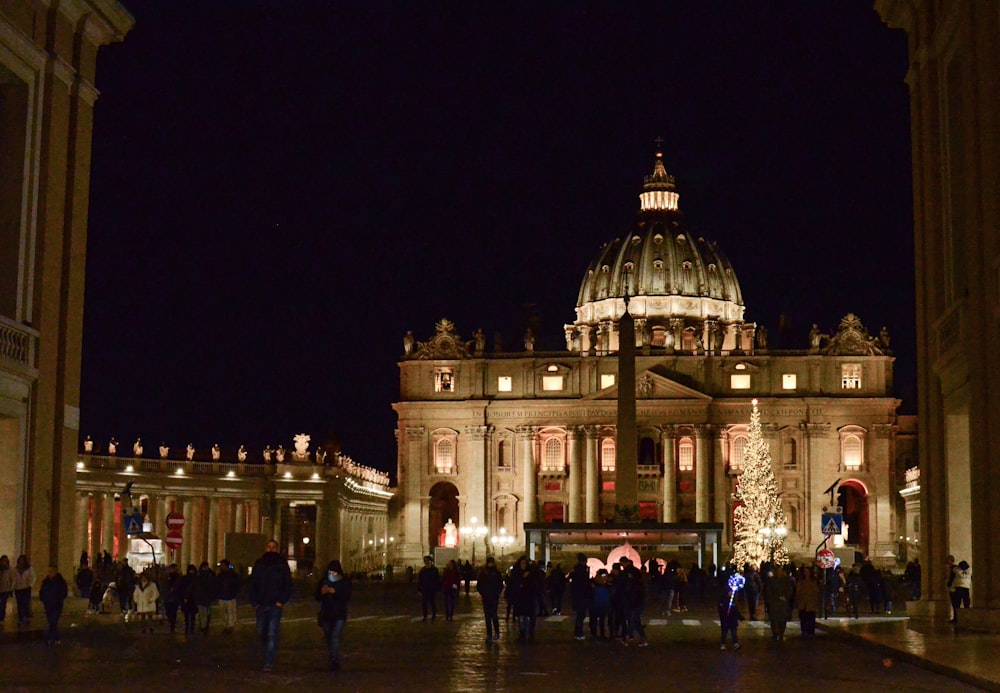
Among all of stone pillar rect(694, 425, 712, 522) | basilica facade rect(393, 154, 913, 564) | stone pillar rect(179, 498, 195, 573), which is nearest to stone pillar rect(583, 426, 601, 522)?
basilica facade rect(393, 154, 913, 564)

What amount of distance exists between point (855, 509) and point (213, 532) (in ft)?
177

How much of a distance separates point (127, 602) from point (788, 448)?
84869 mm

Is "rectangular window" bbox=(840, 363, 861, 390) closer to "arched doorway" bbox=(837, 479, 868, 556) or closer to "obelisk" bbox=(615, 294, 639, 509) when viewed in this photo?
"arched doorway" bbox=(837, 479, 868, 556)

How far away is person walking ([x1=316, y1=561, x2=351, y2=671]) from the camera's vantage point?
863 inches

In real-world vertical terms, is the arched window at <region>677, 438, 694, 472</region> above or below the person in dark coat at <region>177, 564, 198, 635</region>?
above

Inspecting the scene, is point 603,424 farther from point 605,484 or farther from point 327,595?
point 327,595

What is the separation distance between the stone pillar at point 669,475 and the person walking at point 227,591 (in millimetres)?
89854

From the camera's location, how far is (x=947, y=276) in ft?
101

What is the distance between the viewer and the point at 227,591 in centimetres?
3219

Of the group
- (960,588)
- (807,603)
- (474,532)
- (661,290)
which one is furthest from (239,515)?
(960,588)

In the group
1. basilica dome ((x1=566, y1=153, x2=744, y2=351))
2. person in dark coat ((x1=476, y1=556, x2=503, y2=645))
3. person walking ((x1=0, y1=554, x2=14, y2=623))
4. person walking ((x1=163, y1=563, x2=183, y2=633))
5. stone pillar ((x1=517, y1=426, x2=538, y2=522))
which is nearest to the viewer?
person walking ((x1=0, y1=554, x2=14, y2=623))

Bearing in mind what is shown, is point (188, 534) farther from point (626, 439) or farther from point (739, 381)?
point (739, 381)

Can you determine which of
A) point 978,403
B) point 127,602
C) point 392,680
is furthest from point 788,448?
point 392,680

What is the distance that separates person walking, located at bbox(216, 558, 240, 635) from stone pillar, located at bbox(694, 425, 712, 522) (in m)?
89.6
